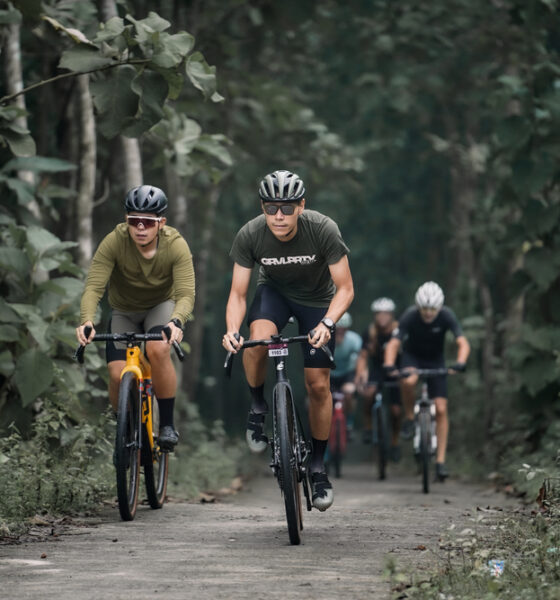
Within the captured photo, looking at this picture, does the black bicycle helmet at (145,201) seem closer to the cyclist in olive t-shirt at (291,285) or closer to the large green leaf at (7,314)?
the cyclist in olive t-shirt at (291,285)

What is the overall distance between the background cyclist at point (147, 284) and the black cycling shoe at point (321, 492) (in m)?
1.39

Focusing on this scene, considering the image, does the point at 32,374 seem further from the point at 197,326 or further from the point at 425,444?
the point at 197,326

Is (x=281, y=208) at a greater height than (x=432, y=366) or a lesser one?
greater

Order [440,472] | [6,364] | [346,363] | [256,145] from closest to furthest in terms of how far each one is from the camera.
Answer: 1. [6,364]
2. [440,472]
3. [346,363]
4. [256,145]

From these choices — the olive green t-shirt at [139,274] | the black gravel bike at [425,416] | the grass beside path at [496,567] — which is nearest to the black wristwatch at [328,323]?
the olive green t-shirt at [139,274]

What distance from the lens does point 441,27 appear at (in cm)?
1934

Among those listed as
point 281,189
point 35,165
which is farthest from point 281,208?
point 35,165

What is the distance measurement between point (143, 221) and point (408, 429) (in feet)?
24.9

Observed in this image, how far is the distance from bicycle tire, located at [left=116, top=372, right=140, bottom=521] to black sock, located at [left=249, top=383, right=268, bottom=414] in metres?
0.95

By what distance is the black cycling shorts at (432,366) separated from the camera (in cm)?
1486

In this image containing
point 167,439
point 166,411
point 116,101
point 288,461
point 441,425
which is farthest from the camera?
point 441,425

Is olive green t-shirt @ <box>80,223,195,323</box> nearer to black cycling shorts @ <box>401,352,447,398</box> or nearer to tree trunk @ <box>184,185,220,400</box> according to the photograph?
black cycling shorts @ <box>401,352,447,398</box>

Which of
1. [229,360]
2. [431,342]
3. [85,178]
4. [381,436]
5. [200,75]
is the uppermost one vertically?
[200,75]

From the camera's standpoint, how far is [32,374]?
32.8ft
